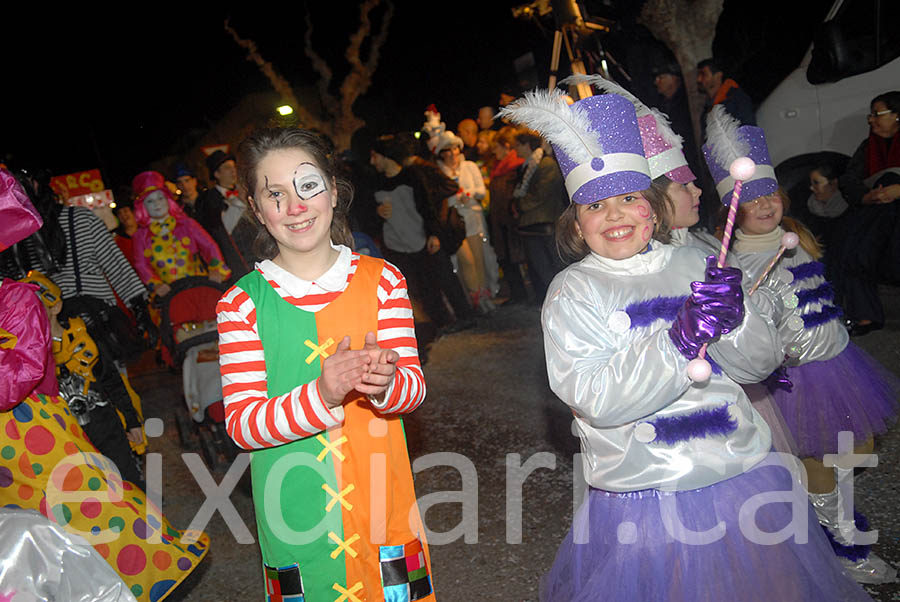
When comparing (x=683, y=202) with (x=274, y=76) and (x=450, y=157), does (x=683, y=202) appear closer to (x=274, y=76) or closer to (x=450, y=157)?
(x=450, y=157)

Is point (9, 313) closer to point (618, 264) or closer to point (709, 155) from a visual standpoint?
point (618, 264)

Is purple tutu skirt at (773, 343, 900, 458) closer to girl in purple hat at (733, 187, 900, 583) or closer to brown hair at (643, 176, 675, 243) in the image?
girl in purple hat at (733, 187, 900, 583)

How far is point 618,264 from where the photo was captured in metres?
2.12

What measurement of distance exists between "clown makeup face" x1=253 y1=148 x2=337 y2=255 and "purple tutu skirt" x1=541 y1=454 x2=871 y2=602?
126 centimetres

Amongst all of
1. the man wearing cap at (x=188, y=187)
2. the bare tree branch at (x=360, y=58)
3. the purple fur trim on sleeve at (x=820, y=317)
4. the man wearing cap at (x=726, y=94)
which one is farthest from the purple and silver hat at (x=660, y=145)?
the bare tree branch at (x=360, y=58)

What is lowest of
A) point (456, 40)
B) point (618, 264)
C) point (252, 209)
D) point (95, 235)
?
point (618, 264)

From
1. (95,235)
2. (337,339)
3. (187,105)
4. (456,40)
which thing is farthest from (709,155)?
(187,105)

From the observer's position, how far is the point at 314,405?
1.77m

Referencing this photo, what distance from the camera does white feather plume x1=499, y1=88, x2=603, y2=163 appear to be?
6.81 ft

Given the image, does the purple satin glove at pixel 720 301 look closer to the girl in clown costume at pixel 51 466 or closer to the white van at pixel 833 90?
the girl in clown costume at pixel 51 466

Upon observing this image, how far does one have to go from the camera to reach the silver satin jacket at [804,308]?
2969 mm

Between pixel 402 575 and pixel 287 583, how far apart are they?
1.08ft

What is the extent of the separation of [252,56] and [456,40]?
26.7 feet

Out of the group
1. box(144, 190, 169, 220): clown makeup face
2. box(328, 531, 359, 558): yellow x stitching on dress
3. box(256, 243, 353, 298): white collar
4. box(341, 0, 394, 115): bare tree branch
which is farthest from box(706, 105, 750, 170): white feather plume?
box(341, 0, 394, 115): bare tree branch
